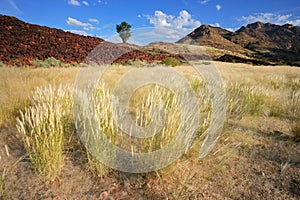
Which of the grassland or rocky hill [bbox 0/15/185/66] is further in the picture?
rocky hill [bbox 0/15/185/66]

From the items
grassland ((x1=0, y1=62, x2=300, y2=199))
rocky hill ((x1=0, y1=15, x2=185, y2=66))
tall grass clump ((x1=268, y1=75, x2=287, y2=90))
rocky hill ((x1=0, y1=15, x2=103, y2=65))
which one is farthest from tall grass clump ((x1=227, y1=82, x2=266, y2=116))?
rocky hill ((x1=0, y1=15, x2=185, y2=66))

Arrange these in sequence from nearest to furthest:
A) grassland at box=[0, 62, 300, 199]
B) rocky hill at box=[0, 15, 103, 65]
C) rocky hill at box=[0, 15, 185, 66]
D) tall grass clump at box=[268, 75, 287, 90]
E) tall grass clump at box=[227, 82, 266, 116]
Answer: grassland at box=[0, 62, 300, 199] → tall grass clump at box=[227, 82, 266, 116] → tall grass clump at box=[268, 75, 287, 90] → rocky hill at box=[0, 15, 103, 65] → rocky hill at box=[0, 15, 185, 66]

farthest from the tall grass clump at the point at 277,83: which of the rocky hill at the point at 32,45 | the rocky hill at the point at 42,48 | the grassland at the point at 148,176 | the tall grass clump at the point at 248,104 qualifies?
the rocky hill at the point at 32,45

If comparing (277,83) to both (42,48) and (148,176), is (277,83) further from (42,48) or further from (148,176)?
(42,48)

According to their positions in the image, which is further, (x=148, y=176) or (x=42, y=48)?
(x=42, y=48)

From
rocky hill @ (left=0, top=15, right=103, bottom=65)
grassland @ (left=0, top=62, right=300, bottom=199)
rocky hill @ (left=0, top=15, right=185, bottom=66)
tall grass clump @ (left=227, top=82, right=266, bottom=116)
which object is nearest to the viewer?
grassland @ (left=0, top=62, right=300, bottom=199)

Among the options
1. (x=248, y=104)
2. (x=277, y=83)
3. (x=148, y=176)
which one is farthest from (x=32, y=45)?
(x=277, y=83)

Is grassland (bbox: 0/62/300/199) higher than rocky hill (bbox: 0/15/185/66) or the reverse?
the reverse

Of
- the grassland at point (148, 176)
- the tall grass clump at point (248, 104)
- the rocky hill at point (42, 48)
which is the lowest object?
the grassland at point (148, 176)

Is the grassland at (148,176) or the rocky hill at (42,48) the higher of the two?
the rocky hill at (42,48)

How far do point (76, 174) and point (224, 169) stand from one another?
4.01 ft

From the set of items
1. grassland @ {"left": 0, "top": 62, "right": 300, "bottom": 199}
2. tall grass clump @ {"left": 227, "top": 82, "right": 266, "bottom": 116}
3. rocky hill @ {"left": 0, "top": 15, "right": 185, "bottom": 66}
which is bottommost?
grassland @ {"left": 0, "top": 62, "right": 300, "bottom": 199}

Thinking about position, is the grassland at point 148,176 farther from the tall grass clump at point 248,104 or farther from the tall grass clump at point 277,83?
the tall grass clump at point 277,83

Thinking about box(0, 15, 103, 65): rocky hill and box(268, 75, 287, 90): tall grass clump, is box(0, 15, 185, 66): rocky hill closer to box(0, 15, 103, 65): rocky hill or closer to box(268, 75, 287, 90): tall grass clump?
box(0, 15, 103, 65): rocky hill
